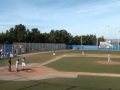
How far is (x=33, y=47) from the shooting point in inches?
3359

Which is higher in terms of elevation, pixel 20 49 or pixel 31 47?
pixel 31 47

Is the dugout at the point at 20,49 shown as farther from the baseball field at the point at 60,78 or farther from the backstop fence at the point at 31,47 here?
the baseball field at the point at 60,78

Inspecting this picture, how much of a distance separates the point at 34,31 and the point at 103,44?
41214 millimetres

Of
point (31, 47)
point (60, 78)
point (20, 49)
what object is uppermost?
point (31, 47)

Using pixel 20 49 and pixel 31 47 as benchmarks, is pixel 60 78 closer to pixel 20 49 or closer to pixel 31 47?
pixel 20 49

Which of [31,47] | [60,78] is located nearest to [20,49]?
[31,47]

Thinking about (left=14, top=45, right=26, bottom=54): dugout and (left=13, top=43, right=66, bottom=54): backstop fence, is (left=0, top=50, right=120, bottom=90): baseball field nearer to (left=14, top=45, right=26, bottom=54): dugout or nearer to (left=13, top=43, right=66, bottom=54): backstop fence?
(left=14, top=45, right=26, bottom=54): dugout

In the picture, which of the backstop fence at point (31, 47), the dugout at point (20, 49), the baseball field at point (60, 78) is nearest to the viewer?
the baseball field at point (60, 78)

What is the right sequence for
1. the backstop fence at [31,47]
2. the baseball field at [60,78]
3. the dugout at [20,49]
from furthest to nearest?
the backstop fence at [31,47], the dugout at [20,49], the baseball field at [60,78]

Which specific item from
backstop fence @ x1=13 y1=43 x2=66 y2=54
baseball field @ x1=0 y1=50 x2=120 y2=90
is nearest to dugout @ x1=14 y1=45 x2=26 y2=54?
backstop fence @ x1=13 y1=43 x2=66 y2=54

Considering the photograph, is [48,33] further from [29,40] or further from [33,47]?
[33,47]

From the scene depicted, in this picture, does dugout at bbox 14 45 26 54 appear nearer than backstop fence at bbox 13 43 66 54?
Yes

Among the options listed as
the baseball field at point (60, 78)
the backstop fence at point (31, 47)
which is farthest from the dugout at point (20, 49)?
the baseball field at point (60, 78)

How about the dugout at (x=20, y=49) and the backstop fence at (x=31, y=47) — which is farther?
the backstop fence at (x=31, y=47)
